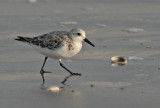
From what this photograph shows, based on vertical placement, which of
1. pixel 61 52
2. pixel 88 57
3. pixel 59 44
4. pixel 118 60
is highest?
pixel 59 44

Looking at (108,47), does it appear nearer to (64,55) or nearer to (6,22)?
(64,55)

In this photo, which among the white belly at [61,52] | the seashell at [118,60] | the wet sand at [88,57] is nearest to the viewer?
the wet sand at [88,57]

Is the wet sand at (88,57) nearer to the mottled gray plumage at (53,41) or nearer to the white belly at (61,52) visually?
the white belly at (61,52)

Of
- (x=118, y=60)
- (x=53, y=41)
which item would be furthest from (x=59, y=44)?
(x=118, y=60)

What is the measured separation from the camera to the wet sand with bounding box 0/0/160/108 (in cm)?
663

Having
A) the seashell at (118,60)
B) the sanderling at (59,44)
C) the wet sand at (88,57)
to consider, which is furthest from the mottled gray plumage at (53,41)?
Answer: the seashell at (118,60)

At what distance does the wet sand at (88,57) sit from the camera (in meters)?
6.63

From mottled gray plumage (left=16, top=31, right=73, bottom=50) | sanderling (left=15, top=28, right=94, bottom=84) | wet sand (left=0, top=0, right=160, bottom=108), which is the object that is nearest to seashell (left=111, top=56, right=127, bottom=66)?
wet sand (left=0, top=0, right=160, bottom=108)

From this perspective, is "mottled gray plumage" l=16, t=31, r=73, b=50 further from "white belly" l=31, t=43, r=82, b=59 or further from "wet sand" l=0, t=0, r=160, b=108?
"wet sand" l=0, t=0, r=160, b=108

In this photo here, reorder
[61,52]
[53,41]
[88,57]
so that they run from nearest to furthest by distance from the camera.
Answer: [61,52] → [53,41] → [88,57]

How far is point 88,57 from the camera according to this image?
8.88 m

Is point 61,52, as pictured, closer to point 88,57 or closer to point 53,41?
point 53,41

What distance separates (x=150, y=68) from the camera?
26.6 ft

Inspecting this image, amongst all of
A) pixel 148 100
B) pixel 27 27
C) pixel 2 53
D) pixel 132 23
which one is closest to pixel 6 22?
pixel 27 27
